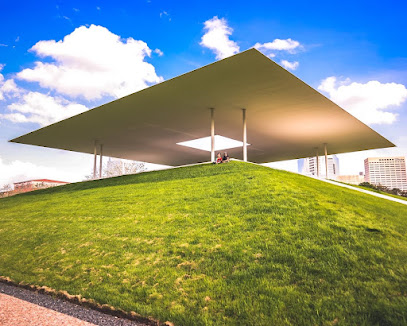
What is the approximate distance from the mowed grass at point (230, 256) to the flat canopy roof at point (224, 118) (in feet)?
19.2

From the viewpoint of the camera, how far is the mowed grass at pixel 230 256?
472 centimetres

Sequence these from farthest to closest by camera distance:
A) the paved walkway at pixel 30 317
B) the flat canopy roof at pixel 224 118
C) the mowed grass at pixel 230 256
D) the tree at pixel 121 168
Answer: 1. the tree at pixel 121 168
2. the flat canopy roof at pixel 224 118
3. the mowed grass at pixel 230 256
4. the paved walkway at pixel 30 317

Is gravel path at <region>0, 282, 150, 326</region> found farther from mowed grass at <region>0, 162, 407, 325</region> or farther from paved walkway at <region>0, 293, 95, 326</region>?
mowed grass at <region>0, 162, 407, 325</region>

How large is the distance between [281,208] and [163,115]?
13571 millimetres

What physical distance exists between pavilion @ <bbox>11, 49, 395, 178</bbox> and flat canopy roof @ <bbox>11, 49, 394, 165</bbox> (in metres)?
0.05

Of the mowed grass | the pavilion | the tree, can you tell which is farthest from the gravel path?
the tree

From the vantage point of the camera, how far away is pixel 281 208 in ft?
28.8

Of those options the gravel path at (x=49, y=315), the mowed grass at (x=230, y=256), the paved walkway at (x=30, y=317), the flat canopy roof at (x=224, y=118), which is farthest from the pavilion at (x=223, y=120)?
the paved walkway at (x=30, y=317)

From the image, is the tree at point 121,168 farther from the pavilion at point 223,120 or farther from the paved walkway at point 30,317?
the paved walkway at point 30,317

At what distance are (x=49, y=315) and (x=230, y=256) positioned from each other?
353 cm

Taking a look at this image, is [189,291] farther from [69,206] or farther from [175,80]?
[175,80]

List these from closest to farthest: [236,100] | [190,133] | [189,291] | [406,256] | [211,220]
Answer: [189,291]
[406,256]
[211,220]
[236,100]
[190,133]

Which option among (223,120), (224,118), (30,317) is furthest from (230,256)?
(223,120)

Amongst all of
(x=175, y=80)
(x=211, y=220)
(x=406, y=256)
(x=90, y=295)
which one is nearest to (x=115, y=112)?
(x=175, y=80)
